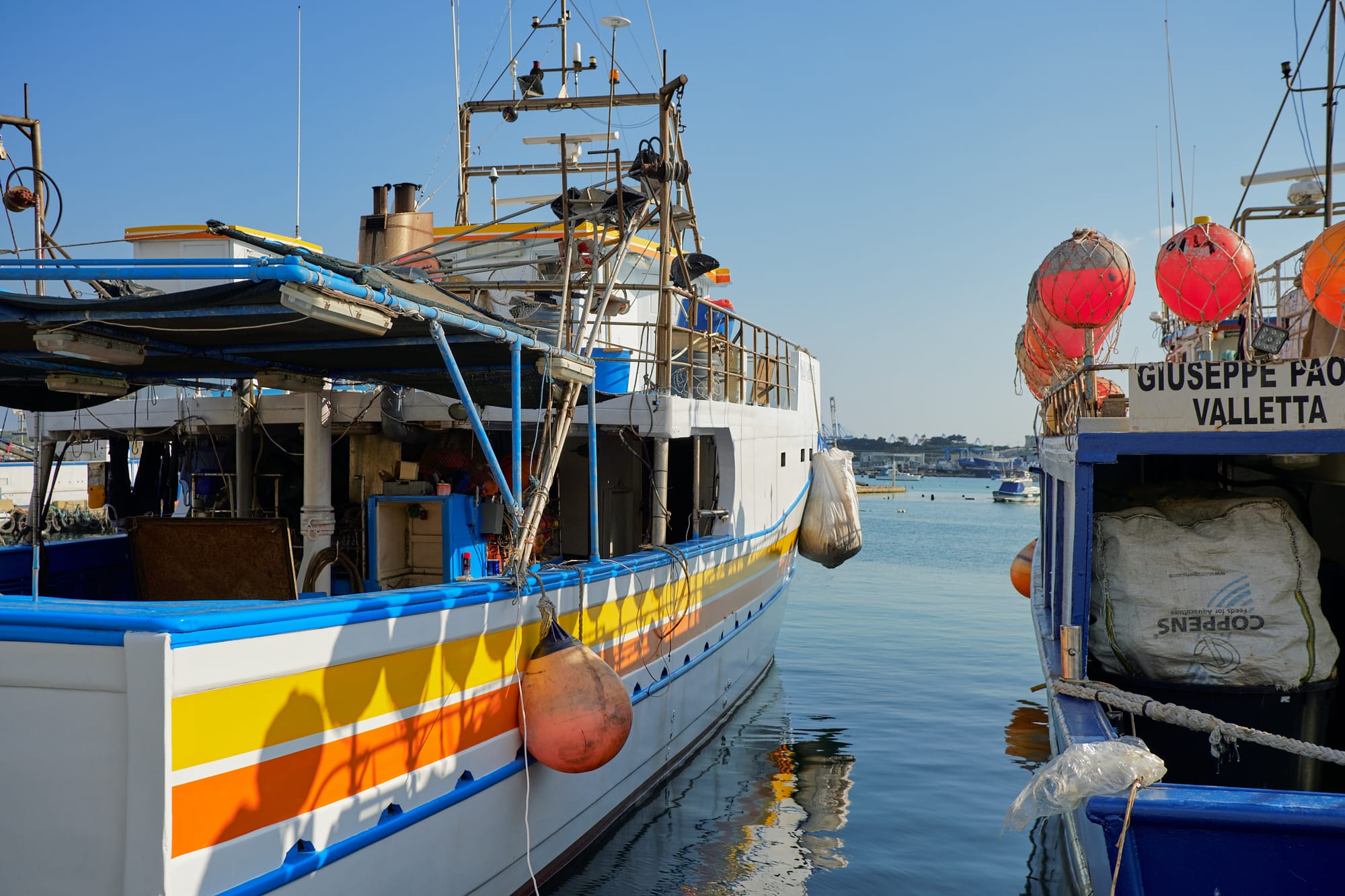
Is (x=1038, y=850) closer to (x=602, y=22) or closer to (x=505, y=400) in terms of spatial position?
(x=505, y=400)

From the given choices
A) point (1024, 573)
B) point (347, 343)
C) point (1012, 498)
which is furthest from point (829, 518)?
point (1012, 498)

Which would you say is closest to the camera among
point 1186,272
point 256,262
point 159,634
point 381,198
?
point 159,634

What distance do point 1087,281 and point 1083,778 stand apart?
14.4 ft

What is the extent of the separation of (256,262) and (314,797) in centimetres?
220

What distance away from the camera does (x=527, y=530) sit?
539cm

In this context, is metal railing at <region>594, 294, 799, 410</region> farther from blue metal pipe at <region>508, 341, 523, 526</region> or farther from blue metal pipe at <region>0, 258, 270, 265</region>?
blue metal pipe at <region>0, 258, 270, 265</region>

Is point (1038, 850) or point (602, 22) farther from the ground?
point (602, 22)

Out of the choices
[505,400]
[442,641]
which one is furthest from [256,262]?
[505,400]

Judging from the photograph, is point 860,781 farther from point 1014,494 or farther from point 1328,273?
point 1014,494

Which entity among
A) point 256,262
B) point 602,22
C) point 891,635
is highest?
point 602,22

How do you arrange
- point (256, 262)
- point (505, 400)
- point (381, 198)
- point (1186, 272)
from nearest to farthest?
point (256, 262), point (505, 400), point (1186, 272), point (381, 198)

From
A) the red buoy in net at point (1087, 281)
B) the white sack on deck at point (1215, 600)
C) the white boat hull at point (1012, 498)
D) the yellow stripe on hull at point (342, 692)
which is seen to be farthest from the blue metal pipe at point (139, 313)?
the white boat hull at point (1012, 498)

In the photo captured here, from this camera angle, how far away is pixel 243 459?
8781 mm

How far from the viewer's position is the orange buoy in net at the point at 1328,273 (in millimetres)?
6301
